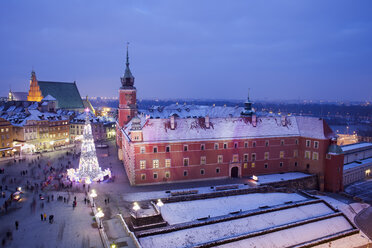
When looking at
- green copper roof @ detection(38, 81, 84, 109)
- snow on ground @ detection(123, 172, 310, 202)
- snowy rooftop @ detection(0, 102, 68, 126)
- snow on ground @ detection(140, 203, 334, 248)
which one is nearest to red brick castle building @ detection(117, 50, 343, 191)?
snow on ground @ detection(123, 172, 310, 202)

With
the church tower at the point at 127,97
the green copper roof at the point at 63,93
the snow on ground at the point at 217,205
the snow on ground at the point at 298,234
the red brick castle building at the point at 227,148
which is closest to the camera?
the snow on ground at the point at 298,234

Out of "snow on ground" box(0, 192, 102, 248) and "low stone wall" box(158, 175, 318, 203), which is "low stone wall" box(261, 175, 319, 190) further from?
"snow on ground" box(0, 192, 102, 248)

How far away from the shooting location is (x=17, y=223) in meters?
29.0

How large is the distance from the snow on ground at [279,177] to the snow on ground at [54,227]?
29119 millimetres

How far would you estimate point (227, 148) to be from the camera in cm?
4938

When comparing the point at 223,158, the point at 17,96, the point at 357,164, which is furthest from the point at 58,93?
the point at 357,164

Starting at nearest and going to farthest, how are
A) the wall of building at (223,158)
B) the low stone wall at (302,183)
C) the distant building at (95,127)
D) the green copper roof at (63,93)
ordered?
the wall of building at (223,158) < the low stone wall at (302,183) < the distant building at (95,127) < the green copper roof at (63,93)

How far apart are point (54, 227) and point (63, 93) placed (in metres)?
90.5

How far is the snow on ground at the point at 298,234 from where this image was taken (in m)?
31.2

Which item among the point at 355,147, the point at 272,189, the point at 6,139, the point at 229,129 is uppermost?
the point at 229,129

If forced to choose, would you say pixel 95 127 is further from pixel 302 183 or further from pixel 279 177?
pixel 302 183

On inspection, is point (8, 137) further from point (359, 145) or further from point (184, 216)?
point (359, 145)

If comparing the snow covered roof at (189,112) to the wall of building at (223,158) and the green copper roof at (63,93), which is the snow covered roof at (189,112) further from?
the wall of building at (223,158)

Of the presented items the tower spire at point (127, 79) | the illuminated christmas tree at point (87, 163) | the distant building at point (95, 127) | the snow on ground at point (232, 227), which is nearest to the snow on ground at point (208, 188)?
the illuminated christmas tree at point (87, 163)
